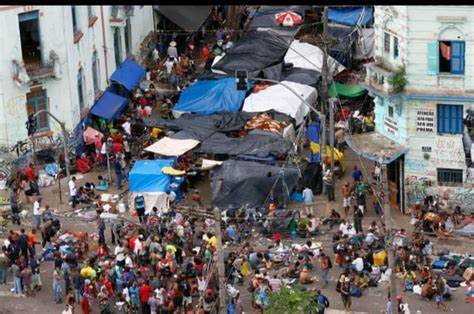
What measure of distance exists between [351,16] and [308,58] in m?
6.80

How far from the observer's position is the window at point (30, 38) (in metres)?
48.7

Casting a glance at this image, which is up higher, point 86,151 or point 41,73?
point 41,73

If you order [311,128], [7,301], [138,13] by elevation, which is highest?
[138,13]

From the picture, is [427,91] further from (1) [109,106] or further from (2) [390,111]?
(1) [109,106]

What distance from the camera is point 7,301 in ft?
129

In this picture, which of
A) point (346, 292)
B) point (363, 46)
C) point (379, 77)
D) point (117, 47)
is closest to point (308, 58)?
point (363, 46)

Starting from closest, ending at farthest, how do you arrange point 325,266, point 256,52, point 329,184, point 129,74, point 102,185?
point 325,266 → point 329,184 → point 102,185 → point 256,52 → point 129,74

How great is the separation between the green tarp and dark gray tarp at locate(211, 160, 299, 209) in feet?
39.2

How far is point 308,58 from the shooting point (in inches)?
2272

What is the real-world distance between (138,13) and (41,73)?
15.4 metres

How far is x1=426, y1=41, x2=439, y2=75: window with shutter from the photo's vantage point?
41.5 m

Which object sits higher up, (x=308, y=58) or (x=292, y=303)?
(x=308, y=58)

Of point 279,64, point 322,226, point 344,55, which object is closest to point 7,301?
point 322,226

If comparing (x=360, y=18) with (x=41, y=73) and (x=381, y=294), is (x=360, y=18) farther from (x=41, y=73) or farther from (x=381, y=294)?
(x=381, y=294)
